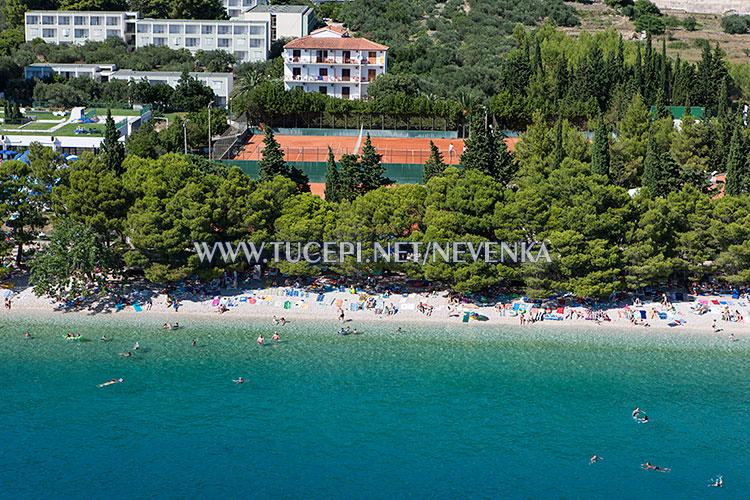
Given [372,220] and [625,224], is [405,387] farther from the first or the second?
[625,224]

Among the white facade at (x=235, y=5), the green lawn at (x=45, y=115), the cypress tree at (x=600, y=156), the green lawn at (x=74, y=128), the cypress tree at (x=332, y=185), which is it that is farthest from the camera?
the white facade at (x=235, y=5)

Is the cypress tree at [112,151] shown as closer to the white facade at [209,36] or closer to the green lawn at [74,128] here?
the green lawn at [74,128]

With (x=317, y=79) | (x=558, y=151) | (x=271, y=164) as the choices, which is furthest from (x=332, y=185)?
(x=317, y=79)

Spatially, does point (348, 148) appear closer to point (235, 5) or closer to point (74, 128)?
point (74, 128)

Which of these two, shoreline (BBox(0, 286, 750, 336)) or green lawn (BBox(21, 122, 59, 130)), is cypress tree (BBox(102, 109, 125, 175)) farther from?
green lawn (BBox(21, 122, 59, 130))

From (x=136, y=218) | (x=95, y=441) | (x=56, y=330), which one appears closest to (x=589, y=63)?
(x=136, y=218)

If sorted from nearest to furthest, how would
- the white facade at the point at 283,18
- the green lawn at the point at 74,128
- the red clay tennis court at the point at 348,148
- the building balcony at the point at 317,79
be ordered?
the red clay tennis court at the point at 348,148 → the green lawn at the point at 74,128 → the building balcony at the point at 317,79 → the white facade at the point at 283,18

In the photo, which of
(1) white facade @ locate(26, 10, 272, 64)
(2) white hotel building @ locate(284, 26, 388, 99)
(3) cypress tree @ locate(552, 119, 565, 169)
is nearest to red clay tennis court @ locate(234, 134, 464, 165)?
(3) cypress tree @ locate(552, 119, 565, 169)

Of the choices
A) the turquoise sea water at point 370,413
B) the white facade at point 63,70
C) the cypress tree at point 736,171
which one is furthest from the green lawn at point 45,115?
the cypress tree at point 736,171
